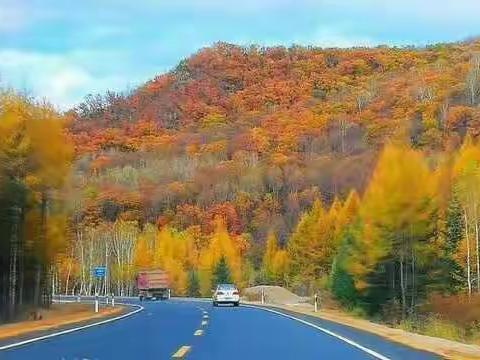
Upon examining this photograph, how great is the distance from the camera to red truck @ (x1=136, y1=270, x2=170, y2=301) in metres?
71.9

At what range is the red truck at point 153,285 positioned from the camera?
71.9m

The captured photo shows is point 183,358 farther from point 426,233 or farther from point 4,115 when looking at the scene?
point 426,233

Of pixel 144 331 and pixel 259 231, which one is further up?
pixel 259 231

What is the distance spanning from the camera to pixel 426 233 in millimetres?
39125

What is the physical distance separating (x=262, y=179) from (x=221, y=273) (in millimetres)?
26340

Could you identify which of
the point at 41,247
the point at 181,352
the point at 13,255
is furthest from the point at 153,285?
the point at 181,352

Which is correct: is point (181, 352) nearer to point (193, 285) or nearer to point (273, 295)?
point (273, 295)

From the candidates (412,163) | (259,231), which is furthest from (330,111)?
(412,163)

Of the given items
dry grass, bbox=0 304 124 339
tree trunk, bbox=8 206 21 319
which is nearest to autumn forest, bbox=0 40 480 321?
tree trunk, bbox=8 206 21 319

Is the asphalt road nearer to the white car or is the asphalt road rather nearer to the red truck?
the white car

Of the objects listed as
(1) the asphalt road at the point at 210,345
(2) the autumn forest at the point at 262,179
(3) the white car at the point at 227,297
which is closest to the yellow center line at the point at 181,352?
(1) the asphalt road at the point at 210,345

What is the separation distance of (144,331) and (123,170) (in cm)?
10102

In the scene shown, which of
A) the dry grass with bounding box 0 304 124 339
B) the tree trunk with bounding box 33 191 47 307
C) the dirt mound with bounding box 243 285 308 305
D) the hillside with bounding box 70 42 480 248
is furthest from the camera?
the hillside with bounding box 70 42 480 248

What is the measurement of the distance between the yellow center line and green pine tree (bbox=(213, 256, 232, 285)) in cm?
7005
